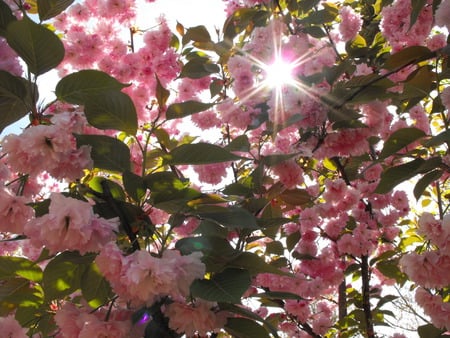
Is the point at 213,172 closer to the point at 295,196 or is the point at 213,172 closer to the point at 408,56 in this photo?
the point at 295,196

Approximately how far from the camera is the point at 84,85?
120cm

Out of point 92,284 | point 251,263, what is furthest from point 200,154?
point 92,284

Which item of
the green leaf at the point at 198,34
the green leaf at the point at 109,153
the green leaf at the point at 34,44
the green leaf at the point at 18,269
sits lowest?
the green leaf at the point at 18,269

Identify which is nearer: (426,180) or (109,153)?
(109,153)

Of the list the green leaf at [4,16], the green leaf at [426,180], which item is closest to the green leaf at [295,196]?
the green leaf at [426,180]

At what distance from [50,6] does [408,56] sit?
44.3 inches

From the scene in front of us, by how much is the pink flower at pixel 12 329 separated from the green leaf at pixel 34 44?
0.75 m

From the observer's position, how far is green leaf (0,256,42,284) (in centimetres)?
125

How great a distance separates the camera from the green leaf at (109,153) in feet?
3.87

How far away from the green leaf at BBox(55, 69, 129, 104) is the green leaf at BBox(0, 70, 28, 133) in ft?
0.29

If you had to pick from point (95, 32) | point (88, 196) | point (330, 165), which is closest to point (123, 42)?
point (95, 32)

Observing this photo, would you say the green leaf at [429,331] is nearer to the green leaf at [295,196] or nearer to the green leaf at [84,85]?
the green leaf at [295,196]

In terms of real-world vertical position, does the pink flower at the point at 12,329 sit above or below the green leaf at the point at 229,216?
below

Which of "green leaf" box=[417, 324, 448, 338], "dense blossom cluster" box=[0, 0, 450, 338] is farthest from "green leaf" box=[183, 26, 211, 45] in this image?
"green leaf" box=[417, 324, 448, 338]
